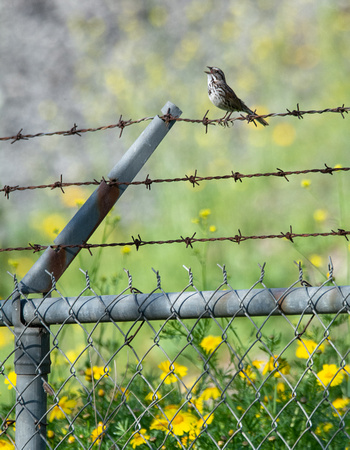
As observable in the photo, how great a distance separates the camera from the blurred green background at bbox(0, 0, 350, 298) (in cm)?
576

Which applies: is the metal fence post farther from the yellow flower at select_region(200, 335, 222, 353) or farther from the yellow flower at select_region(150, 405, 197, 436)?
the yellow flower at select_region(200, 335, 222, 353)

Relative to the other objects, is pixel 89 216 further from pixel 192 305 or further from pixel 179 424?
A: pixel 179 424

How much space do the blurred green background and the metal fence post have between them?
306 cm

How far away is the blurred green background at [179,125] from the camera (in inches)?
227

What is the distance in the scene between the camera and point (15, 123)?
842 cm

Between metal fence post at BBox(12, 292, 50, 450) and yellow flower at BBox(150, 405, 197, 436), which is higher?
yellow flower at BBox(150, 405, 197, 436)

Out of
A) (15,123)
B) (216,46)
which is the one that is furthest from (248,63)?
(15,123)

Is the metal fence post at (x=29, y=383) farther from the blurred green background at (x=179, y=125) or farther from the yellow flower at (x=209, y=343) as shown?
the blurred green background at (x=179, y=125)

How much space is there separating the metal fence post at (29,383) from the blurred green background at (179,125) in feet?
10.0

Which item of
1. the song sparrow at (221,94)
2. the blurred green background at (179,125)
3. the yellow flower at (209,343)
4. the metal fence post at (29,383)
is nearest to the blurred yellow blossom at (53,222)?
the blurred green background at (179,125)

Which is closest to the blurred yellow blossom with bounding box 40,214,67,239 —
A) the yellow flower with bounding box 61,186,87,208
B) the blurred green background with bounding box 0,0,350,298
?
the blurred green background with bounding box 0,0,350,298

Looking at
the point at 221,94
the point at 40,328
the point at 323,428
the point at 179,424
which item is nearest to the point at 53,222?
the point at 221,94

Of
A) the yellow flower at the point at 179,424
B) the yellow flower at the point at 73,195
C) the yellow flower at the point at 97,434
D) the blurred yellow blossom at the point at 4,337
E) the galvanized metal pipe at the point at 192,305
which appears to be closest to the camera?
the galvanized metal pipe at the point at 192,305

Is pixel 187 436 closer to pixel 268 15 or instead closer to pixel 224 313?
pixel 224 313
